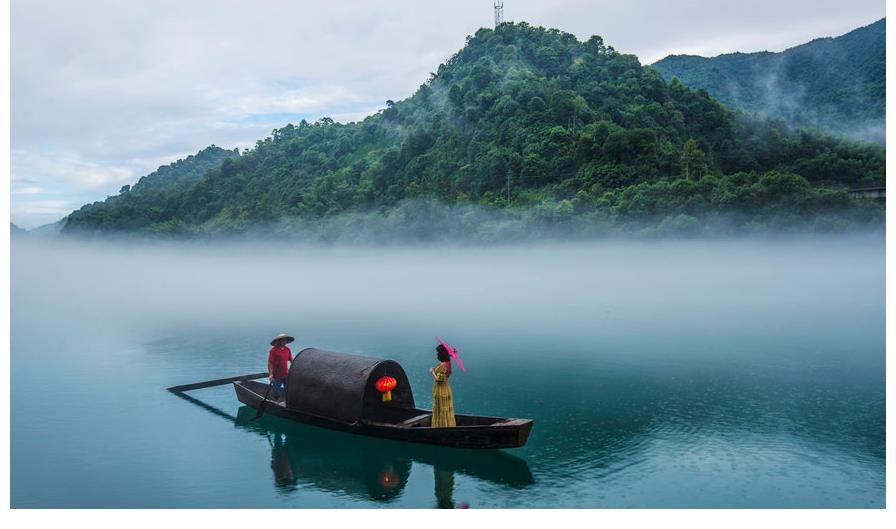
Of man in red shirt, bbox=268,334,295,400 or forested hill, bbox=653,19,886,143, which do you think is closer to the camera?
man in red shirt, bbox=268,334,295,400

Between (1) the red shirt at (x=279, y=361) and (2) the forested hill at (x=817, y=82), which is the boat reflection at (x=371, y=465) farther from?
(2) the forested hill at (x=817, y=82)

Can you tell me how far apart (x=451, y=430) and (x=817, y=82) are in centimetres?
2295

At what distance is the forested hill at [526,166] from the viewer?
21.8 metres

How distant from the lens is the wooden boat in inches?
269

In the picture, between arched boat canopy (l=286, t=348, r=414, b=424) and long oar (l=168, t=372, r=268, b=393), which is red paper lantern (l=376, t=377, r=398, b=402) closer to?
arched boat canopy (l=286, t=348, r=414, b=424)

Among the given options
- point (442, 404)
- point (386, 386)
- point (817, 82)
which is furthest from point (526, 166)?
point (442, 404)

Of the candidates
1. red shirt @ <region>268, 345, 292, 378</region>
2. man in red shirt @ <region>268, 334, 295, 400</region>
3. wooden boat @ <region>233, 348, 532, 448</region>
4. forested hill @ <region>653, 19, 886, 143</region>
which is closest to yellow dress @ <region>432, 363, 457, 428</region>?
wooden boat @ <region>233, 348, 532, 448</region>

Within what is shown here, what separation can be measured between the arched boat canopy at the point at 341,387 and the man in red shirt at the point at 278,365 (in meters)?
0.36

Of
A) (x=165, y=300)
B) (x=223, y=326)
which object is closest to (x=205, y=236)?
(x=165, y=300)

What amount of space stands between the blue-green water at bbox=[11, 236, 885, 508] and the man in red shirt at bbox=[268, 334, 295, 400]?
1.39 ft

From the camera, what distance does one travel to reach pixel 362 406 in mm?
7332

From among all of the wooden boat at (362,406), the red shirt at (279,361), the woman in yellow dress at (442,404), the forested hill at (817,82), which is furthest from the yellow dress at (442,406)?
the forested hill at (817,82)

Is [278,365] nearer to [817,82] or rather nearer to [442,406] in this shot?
[442,406]

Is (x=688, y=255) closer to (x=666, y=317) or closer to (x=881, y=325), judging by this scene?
(x=666, y=317)
